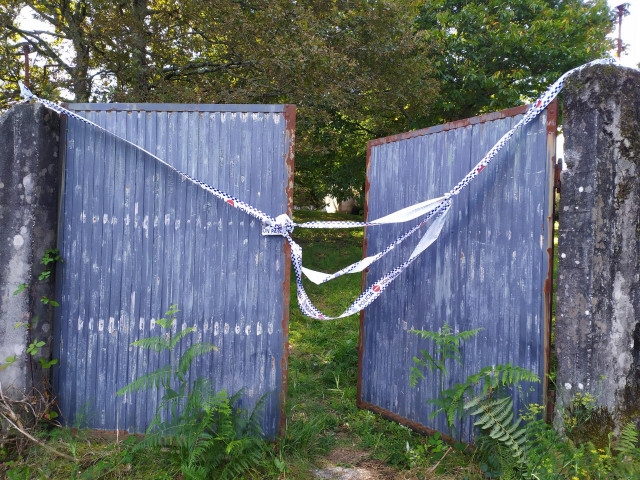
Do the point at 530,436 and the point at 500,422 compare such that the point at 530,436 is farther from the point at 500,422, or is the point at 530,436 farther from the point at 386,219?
the point at 386,219

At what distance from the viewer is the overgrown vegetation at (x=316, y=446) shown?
311cm

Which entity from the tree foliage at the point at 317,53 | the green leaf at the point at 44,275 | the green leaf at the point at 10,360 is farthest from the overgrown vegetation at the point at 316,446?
the tree foliage at the point at 317,53

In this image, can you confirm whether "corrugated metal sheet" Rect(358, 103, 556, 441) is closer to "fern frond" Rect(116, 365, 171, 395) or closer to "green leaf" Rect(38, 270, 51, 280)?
"fern frond" Rect(116, 365, 171, 395)

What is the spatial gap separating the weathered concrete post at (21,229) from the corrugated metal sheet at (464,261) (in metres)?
2.89

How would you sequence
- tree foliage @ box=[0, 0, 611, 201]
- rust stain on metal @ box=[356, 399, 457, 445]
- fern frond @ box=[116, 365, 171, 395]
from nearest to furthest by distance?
fern frond @ box=[116, 365, 171, 395] → rust stain on metal @ box=[356, 399, 457, 445] → tree foliage @ box=[0, 0, 611, 201]

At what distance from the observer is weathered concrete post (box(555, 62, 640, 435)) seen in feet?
10.4

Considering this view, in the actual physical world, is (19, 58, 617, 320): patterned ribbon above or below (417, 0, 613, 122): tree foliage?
below

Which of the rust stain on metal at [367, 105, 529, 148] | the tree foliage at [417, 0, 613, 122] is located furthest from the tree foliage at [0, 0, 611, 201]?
the rust stain on metal at [367, 105, 529, 148]

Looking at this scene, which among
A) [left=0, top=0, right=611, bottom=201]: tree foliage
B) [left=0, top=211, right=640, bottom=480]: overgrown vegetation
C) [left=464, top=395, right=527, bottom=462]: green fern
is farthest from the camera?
[left=0, top=0, right=611, bottom=201]: tree foliage

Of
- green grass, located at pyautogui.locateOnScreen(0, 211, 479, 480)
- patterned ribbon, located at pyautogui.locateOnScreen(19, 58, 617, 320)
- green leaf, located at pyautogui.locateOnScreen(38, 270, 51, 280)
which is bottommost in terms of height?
green grass, located at pyautogui.locateOnScreen(0, 211, 479, 480)

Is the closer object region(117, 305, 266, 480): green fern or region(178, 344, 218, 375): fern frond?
region(117, 305, 266, 480): green fern

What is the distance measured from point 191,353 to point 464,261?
2.25 meters

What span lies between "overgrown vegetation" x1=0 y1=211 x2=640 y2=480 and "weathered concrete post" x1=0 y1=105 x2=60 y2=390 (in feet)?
2.19

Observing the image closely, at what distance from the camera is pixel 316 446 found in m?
3.98
